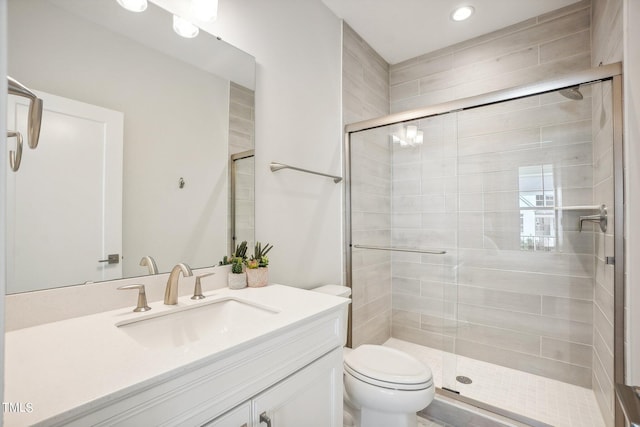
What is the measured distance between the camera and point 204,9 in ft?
3.96

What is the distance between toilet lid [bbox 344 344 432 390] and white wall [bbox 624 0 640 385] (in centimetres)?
83

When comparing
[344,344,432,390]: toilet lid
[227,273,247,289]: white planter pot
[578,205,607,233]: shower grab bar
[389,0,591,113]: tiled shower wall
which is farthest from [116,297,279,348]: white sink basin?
[389,0,591,113]: tiled shower wall

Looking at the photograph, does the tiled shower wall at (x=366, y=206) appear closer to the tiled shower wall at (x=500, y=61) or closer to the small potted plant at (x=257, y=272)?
the tiled shower wall at (x=500, y=61)

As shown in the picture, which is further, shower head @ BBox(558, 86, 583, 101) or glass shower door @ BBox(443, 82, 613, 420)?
glass shower door @ BBox(443, 82, 613, 420)

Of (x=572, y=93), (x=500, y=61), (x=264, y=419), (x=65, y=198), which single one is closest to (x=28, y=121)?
(x=65, y=198)

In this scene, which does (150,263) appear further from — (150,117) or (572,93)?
(572,93)

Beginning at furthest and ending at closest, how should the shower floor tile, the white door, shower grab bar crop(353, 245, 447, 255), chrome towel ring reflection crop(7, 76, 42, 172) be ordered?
shower grab bar crop(353, 245, 447, 255)
the shower floor tile
the white door
chrome towel ring reflection crop(7, 76, 42, 172)

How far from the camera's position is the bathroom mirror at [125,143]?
2.85ft

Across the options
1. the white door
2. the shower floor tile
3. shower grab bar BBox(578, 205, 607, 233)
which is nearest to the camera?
the white door

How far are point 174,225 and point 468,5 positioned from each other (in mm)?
2242

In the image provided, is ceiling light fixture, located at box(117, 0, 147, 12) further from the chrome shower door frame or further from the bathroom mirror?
the chrome shower door frame

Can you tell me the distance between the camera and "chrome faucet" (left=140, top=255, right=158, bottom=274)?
1099mm

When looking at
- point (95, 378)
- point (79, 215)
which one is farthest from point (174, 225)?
point (95, 378)

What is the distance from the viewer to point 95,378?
592 millimetres
